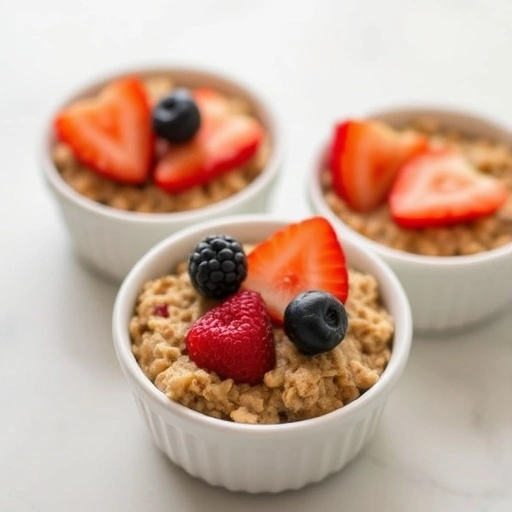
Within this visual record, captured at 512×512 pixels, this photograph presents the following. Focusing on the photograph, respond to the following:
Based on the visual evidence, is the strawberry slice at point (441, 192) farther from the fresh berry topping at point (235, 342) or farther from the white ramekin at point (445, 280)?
the fresh berry topping at point (235, 342)

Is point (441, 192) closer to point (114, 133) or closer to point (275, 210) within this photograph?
point (275, 210)

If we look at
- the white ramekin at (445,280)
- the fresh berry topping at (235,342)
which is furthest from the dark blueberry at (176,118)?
the fresh berry topping at (235,342)

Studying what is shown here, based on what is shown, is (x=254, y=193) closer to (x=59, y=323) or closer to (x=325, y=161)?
(x=325, y=161)

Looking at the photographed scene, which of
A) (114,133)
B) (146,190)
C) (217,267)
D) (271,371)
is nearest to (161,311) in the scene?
(217,267)

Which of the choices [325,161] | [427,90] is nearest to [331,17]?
[427,90]

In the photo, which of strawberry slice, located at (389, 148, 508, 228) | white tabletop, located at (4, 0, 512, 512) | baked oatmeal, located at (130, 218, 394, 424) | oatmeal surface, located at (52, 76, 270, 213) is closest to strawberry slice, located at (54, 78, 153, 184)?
oatmeal surface, located at (52, 76, 270, 213)

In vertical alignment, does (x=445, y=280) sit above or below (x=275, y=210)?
above
